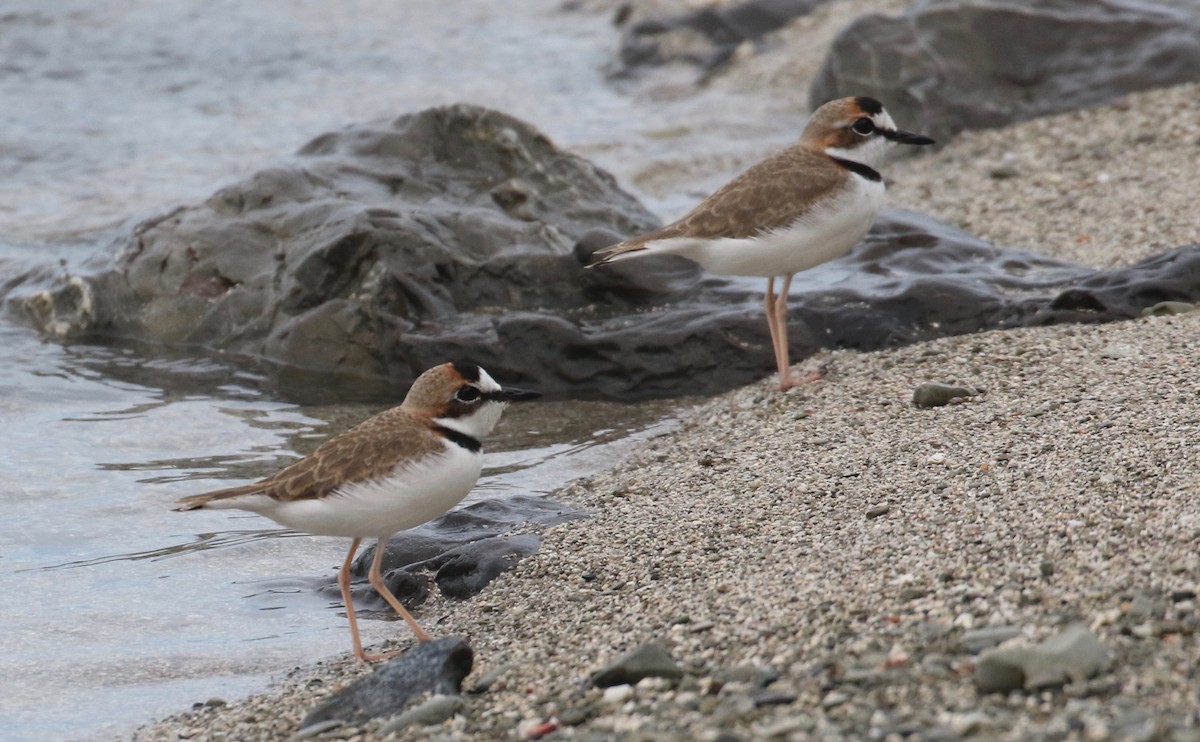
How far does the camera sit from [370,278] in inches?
339

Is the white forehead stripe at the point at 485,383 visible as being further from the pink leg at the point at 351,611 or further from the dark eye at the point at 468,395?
the pink leg at the point at 351,611

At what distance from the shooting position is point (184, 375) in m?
8.83

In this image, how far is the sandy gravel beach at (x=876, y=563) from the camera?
11.8 ft

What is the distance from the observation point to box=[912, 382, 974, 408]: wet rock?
21.5ft

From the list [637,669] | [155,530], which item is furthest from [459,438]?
[155,530]

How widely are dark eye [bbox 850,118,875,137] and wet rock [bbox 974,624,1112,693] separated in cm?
435

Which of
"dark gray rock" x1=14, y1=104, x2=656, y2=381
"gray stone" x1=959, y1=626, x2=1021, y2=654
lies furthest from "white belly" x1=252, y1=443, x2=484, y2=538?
"dark gray rock" x1=14, y1=104, x2=656, y2=381

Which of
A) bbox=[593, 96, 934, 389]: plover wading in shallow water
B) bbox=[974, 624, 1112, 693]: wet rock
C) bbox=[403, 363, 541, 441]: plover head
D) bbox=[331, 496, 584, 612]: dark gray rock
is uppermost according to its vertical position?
bbox=[593, 96, 934, 389]: plover wading in shallow water

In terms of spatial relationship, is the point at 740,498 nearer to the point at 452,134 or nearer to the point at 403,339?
the point at 403,339

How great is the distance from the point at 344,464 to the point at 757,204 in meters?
2.93

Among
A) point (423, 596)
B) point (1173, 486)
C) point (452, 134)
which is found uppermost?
point (452, 134)

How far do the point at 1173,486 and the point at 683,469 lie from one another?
8.31ft

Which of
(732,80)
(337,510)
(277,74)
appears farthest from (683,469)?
(277,74)

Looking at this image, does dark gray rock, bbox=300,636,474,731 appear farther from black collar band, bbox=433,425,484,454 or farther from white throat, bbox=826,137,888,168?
Result: white throat, bbox=826,137,888,168
